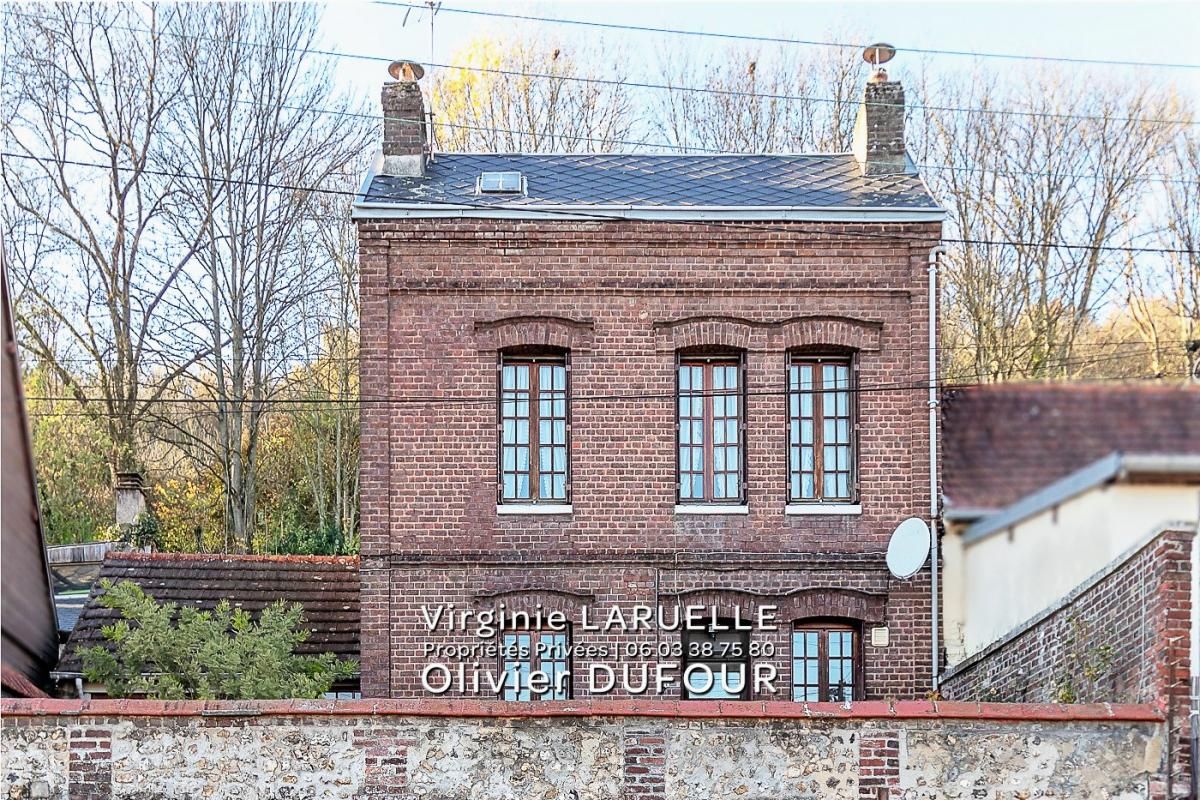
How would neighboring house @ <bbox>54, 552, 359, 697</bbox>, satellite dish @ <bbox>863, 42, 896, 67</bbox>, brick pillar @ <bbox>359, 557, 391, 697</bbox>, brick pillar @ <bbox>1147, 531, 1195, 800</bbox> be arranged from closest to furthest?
brick pillar @ <bbox>1147, 531, 1195, 800</bbox>, brick pillar @ <bbox>359, 557, 391, 697</bbox>, neighboring house @ <bbox>54, 552, 359, 697</bbox>, satellite dish @ <bbox>863, 42, 896, 67</bbox>

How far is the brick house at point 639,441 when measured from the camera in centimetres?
1468

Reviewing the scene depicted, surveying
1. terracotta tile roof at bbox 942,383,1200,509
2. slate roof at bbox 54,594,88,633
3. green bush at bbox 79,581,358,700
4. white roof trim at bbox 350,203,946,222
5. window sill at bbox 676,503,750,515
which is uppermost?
white roof trim at bbox 350,203,946,222

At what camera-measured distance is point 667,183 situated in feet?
52.7

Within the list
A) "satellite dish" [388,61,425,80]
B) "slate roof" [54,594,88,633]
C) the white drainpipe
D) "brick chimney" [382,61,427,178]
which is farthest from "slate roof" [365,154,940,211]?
"slate roof" [54,594,88,633]

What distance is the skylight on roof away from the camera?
15.4 m

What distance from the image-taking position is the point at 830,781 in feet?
29.9

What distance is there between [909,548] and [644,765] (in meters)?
6.17

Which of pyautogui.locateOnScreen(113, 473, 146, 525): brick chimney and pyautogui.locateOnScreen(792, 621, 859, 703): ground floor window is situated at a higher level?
pyautogui.locateOnScreen(113, 473, 146, 525): brick chimney

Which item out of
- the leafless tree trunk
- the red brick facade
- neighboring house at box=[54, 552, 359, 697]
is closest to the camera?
the red brick facade

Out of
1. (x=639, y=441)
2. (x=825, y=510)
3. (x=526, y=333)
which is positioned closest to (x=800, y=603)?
(x=825, y=510)

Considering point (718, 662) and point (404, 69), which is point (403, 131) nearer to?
point (404, 69)

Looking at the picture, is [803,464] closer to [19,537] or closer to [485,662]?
[485,662]

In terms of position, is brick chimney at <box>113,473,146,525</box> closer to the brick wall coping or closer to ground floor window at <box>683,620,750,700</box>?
ground floor window at <box>683,620,750,700</box>

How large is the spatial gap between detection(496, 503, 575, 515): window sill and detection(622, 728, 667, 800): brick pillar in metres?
5.71
